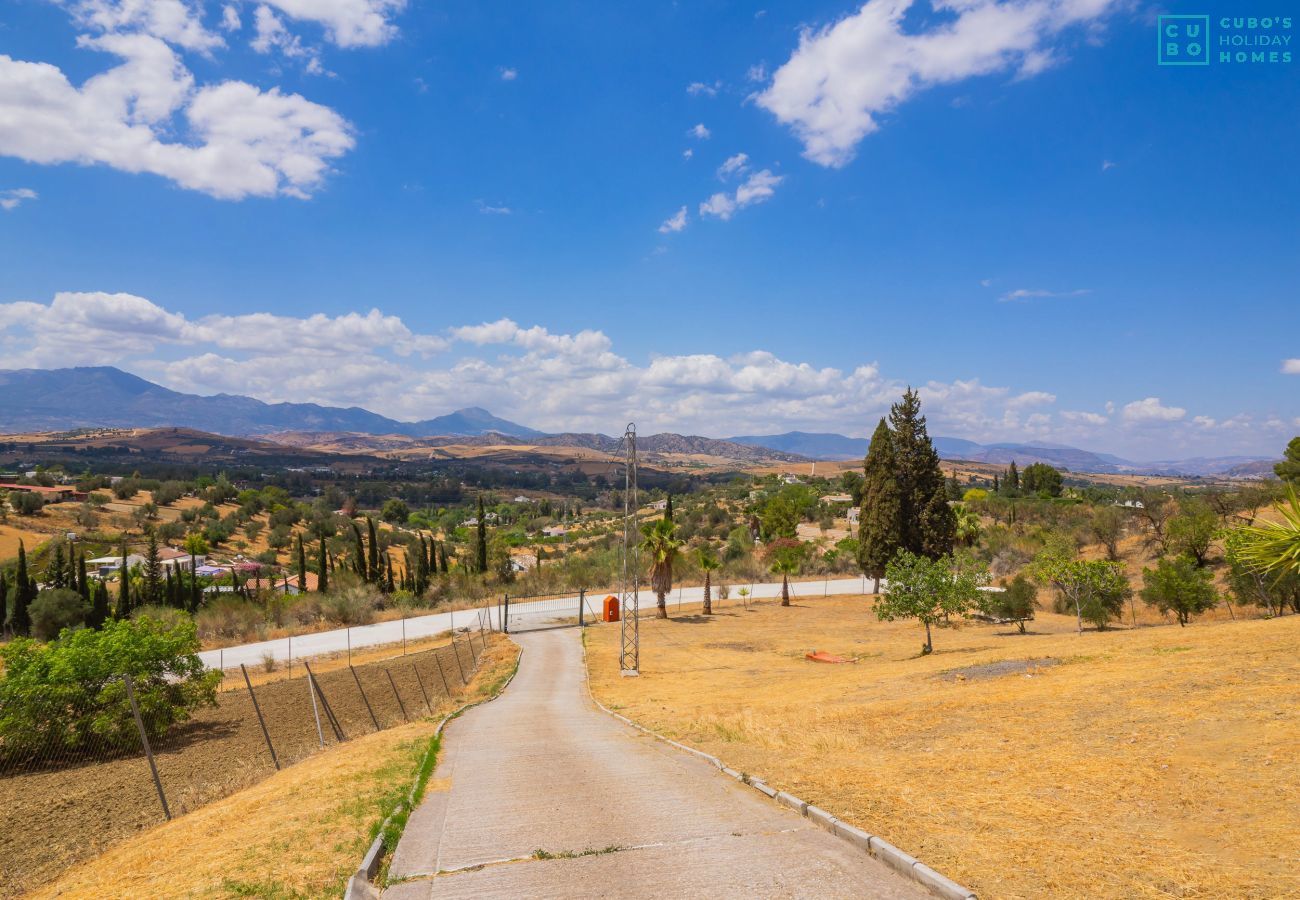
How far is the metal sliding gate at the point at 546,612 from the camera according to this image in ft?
157

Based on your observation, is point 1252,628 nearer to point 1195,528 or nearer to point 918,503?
point 1195,528

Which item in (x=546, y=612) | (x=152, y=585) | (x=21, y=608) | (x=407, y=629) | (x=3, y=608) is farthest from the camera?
(x=546, y=612)

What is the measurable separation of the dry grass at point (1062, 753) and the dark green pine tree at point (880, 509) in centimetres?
2889

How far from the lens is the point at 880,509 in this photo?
54.2 meters

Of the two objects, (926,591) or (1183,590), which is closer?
(926,591)

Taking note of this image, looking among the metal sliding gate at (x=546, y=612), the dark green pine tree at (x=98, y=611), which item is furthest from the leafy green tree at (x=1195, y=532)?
the dark green pine tree at (x=98, y=611)

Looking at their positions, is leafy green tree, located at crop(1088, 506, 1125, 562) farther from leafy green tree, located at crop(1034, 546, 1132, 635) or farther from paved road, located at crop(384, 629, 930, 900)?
paved road, located at crop(384, 629, 930, 900)

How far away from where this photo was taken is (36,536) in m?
82.7

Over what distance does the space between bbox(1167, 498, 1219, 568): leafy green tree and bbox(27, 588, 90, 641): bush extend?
7022 centimetres

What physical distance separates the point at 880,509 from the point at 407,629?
34963 millimetres

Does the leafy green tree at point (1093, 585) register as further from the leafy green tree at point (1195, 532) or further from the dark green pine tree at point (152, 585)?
the dark green pine tree at point (152, 585)

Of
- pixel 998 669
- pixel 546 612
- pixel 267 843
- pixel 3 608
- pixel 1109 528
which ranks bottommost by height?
pixel 546 612

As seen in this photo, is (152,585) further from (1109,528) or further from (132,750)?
(1109,528)

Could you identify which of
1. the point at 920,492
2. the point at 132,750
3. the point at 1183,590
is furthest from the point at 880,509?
the point at 132,750
